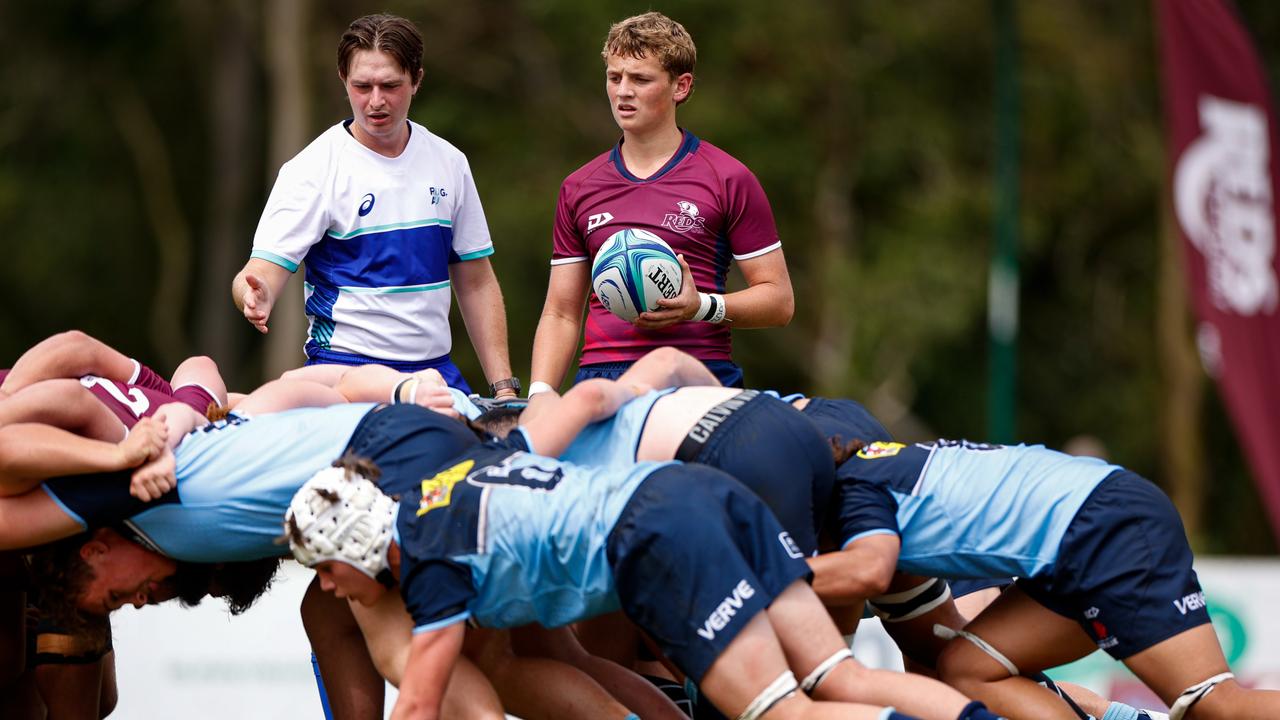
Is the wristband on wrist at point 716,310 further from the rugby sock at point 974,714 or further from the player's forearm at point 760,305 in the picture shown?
the rugby sock at point 974,714

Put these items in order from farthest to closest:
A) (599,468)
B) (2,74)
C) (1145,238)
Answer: (2,74), (1145,238), (599,468)

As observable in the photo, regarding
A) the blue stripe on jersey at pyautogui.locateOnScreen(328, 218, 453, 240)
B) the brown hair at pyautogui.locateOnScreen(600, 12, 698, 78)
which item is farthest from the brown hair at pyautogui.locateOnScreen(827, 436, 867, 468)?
the blue stripe on jersey at pyautogui.locateOnScreen(328, 218, 453, 240)

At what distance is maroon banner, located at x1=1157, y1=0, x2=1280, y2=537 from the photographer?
12.5 meters

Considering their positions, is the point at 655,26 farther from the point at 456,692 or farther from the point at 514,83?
the point at 514,83

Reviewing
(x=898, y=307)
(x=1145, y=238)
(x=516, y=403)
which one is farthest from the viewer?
(x=1145, y=238)

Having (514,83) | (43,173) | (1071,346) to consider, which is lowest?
(1071,346)

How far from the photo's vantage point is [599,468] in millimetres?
4824

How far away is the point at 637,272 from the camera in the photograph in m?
5.72

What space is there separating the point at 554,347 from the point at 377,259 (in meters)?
0.78

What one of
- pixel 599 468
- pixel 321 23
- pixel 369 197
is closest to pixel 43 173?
pixel 321 23

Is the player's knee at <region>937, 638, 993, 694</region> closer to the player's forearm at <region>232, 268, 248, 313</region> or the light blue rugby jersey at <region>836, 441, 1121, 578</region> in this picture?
the light blue rugby jersey at <region>836, 441, 1121, 578</region>

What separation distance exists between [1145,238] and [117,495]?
2067 cm

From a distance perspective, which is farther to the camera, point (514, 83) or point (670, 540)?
point (514, 83)

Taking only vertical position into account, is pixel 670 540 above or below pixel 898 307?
above
